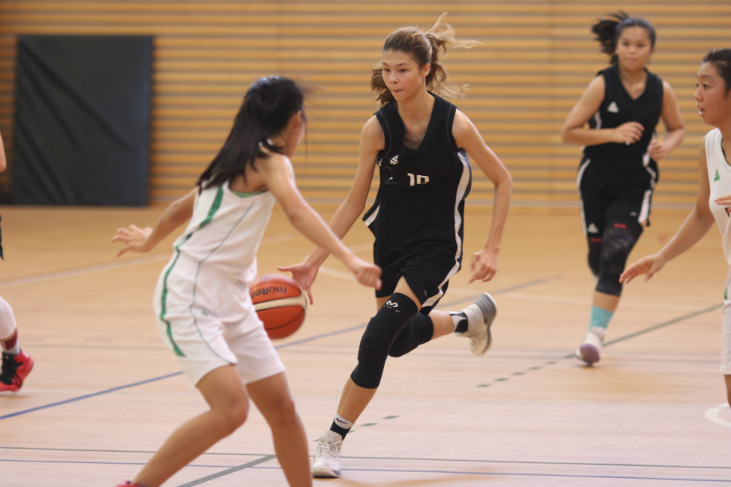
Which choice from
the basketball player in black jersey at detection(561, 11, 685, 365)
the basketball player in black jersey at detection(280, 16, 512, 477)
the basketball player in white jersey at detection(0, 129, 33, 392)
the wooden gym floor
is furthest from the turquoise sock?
the basketball player in white jersey at detection(0, 129, 33, 392)

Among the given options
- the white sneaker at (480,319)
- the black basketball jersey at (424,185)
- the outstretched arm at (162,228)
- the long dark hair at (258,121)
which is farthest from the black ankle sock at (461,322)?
the long dark hair at (258,121)

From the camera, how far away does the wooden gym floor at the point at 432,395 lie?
3498 mm

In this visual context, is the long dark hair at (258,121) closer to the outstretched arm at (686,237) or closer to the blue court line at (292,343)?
the outstretched arm at (686,237)

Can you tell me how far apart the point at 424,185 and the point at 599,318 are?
2131 mm

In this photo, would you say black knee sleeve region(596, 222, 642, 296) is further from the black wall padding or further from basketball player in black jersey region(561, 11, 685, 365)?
the black wall padding

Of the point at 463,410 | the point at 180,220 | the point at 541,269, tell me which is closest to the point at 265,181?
the point at 180,220

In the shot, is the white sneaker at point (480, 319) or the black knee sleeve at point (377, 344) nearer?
the black knee sleeve at point (377, 344)

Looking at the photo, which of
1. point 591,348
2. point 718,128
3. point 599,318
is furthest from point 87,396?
point 718,128

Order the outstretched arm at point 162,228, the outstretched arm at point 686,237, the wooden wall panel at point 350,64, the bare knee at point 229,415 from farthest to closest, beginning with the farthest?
the wooden wall panel at point 350,64, the outstretched arm at point 686,237, the outstretched arm at point 162,228, the bare knee at point 229,415

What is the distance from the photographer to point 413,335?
4.14 m

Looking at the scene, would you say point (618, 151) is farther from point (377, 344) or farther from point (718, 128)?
point (377, 344)

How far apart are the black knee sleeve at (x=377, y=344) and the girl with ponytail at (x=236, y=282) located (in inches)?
27.9

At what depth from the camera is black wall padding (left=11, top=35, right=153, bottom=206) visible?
15430mm

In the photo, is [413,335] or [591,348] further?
[591,348]
